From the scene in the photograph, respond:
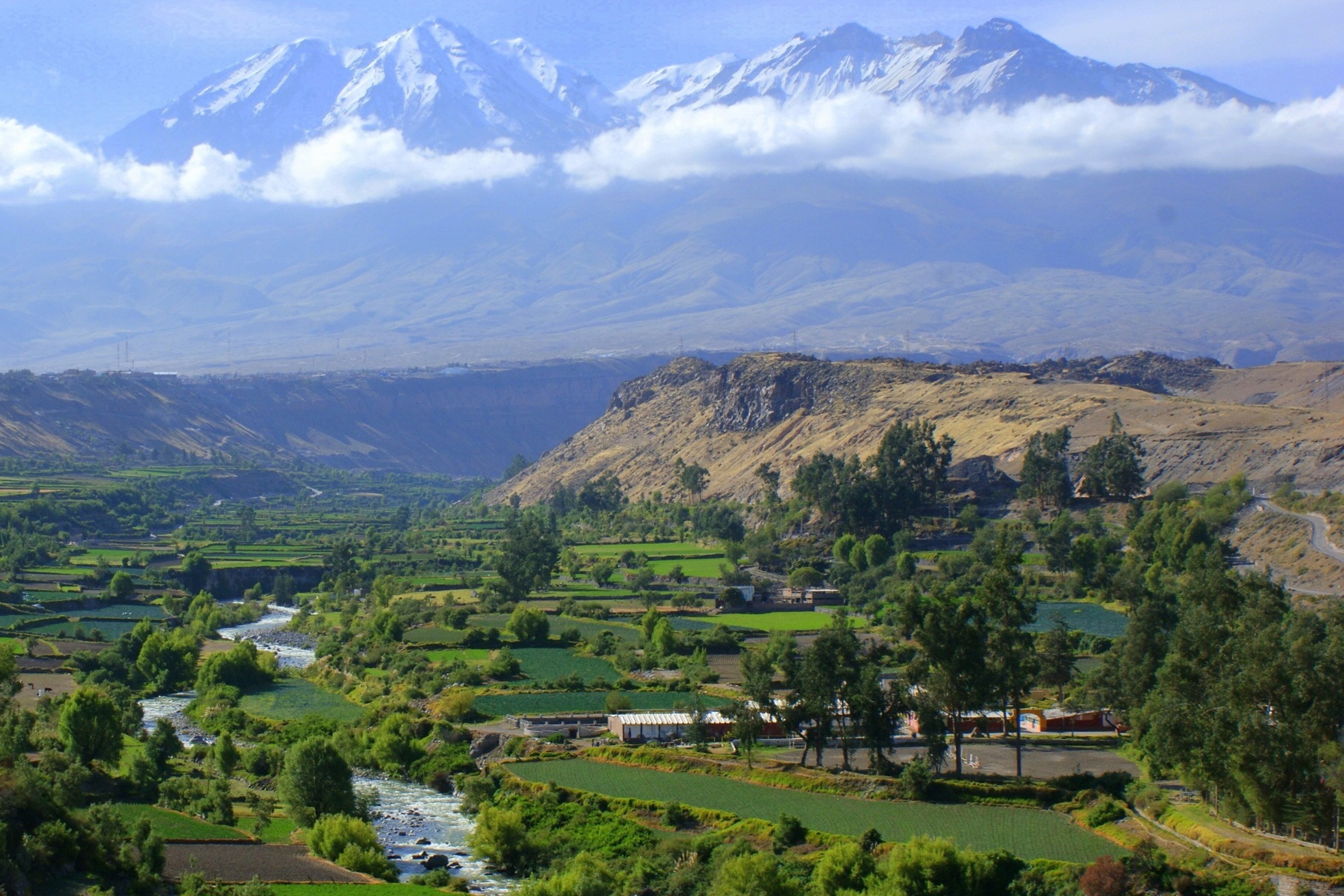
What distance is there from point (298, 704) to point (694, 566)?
41.8 m

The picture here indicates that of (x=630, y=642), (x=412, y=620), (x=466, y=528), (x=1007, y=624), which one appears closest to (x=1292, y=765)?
(x=1007, y=624)

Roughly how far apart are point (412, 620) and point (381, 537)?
41213 millimetres

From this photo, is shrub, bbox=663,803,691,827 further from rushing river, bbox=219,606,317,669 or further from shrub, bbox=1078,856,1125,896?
rushing river, bbox=219,606,317,669

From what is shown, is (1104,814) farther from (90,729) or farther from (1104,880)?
(90,729)

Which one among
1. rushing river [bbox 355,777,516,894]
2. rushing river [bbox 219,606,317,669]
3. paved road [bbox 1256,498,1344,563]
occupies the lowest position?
rushing river [bbox 355,777,516,894]

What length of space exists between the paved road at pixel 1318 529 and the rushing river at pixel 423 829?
172ft

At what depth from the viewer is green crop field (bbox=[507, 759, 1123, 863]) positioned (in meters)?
40.1

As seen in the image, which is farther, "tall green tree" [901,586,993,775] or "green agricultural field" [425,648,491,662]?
"green agricultural field" [425,648,491,662]

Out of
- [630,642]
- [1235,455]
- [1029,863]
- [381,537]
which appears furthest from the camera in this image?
[381,537]

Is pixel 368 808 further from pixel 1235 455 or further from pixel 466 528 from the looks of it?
pixel 466 528

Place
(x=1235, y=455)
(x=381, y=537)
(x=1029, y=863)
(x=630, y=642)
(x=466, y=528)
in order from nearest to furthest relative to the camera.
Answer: (x=1029, y=863), (x=630, y=642), (x=1235, y=455), (x=381, y=537), (x=466, y=528)

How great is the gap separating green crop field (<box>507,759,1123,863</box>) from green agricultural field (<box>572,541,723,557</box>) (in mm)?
57412

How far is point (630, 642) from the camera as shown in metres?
73.1

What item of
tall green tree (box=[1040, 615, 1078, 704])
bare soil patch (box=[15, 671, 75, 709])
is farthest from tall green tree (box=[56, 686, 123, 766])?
tall green tree (box=[1040, 615, 1078, 704])
